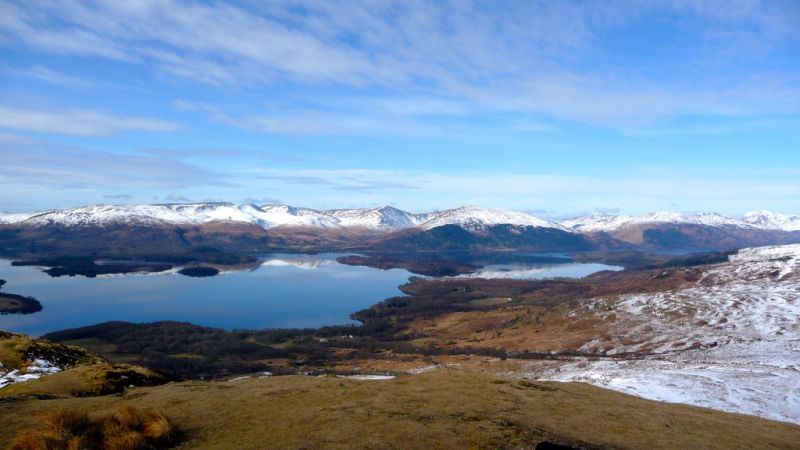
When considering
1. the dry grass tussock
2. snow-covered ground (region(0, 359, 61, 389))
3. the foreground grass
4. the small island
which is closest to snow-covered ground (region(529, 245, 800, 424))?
the foreground grass

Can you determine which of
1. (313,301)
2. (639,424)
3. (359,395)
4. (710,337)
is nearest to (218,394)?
(359,395)

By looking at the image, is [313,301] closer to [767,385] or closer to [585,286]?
[585,286]

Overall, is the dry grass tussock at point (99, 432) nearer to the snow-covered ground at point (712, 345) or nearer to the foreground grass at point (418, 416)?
the foreground grass at point (418, 416)

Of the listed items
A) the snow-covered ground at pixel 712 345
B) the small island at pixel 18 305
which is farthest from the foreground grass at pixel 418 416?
the small island at pixel 18 305

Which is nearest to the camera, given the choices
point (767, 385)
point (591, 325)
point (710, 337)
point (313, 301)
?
point (767, 385)

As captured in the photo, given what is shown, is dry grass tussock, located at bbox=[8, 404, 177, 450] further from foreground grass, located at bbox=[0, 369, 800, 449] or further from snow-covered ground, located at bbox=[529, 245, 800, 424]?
snow-covered ground, located at bbox=[529, 245, 800, 424]

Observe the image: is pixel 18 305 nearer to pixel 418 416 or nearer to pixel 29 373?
pixel 29 373
